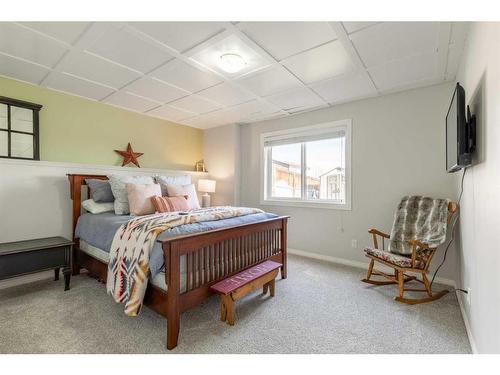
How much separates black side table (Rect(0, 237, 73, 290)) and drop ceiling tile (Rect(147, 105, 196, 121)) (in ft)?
7.23

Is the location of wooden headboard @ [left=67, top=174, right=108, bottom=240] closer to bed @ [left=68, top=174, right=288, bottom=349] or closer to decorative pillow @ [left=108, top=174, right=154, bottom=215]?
bed @ [left=68, top=174, right=288, bottom=349]

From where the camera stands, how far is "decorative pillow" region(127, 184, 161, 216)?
9.02ft

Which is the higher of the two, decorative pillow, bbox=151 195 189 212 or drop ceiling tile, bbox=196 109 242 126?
drop ceiling tile, bbox=196 109 242 126

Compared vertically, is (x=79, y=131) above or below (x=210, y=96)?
below

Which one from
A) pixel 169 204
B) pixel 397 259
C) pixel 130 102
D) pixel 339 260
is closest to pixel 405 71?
pixel 397 259

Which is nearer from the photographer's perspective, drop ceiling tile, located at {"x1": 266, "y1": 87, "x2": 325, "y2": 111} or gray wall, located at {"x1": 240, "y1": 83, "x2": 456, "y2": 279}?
gray wall, located at {"x1": 240, "y1": 83, "x2": 456, "y2": 279}

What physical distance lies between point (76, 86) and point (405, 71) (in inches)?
147

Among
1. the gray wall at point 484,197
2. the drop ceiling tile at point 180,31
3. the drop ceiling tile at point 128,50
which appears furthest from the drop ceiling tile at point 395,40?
the drop ceiling tile at point 128,50

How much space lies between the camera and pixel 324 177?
384cm

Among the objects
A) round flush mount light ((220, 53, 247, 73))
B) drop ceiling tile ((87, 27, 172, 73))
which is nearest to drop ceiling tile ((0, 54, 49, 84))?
drop ceiling tile ((87, 27, 172, 73))

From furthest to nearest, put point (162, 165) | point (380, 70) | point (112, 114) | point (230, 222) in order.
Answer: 1. point (162, 165)
2. point (112, 114)
3. point (380, 70)
4. point (230, 222)
